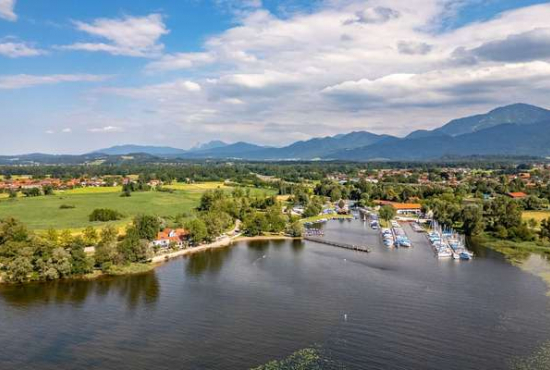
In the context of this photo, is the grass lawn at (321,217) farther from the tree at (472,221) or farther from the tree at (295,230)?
the tree at (472,221)

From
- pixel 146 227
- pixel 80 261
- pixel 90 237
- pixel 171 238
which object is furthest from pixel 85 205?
pixel 80 261

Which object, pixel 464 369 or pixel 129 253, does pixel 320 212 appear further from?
pixel 464 369

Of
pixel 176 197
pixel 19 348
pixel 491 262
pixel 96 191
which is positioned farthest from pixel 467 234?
pixel 96 191

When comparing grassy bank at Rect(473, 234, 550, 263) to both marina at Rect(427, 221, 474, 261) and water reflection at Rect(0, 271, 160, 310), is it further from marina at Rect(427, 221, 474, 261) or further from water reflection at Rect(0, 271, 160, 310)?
water reflection at Rect(0, 271, 160, 310)

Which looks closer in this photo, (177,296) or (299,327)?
(299,327)

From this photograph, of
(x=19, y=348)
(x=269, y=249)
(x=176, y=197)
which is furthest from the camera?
(x=176, y=197)

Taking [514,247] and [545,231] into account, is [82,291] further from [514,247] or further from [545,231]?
[545,231]

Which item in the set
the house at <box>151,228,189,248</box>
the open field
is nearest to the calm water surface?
the house at <box>151,228,189,248</box>
